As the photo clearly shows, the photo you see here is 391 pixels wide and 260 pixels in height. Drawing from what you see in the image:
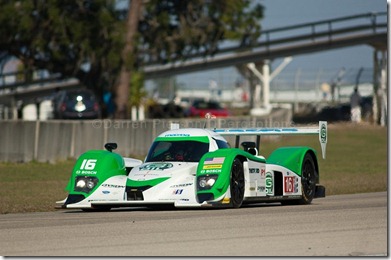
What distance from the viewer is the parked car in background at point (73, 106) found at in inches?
1820

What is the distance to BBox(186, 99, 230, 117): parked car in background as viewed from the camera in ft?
210

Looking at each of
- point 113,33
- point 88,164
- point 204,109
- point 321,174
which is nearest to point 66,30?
point 113,33

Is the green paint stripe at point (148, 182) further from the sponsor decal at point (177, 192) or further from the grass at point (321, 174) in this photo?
the grass at point (321, 174)

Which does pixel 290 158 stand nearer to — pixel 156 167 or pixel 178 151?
pixel 178 151

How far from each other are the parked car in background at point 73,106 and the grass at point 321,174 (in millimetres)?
8141

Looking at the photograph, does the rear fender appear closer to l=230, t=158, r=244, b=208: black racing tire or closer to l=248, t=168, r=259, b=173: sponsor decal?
l=248, t=168, r=259, b=173: sponsor decal

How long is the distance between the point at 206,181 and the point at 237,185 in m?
0.66

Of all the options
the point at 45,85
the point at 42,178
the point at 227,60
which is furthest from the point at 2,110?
the point at 42,178

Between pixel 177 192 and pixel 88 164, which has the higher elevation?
pixel 88 164

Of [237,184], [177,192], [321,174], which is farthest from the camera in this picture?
[321,174]

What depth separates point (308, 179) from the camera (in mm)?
18281

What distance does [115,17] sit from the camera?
1751 inches

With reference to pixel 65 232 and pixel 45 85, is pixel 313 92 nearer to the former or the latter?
pixel 45 85

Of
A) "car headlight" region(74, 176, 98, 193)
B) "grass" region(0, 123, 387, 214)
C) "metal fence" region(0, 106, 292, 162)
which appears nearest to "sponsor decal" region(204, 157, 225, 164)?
"car headlight" region(74, 176, 98, 193)
